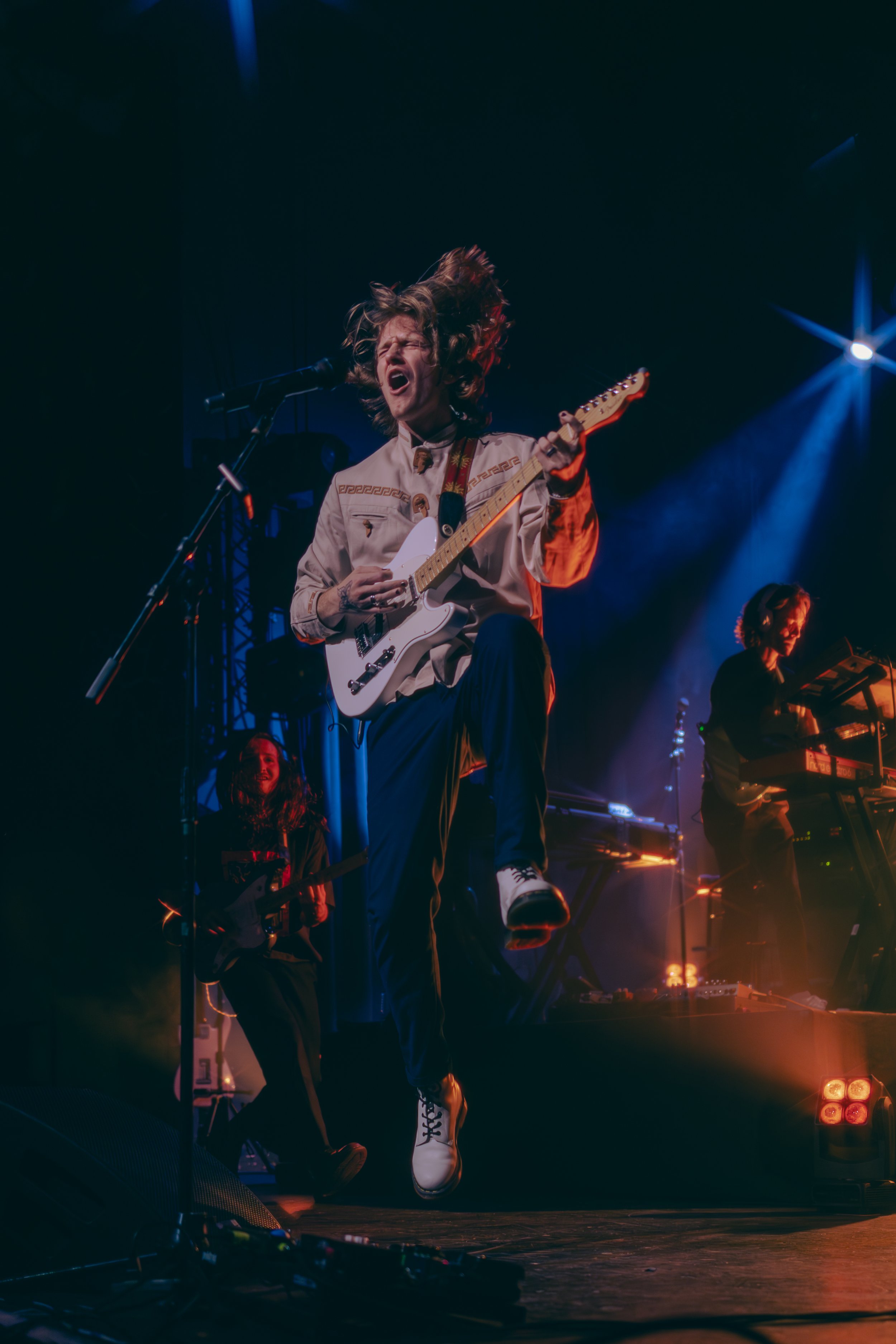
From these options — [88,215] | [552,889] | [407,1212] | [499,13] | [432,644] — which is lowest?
[407,1212]

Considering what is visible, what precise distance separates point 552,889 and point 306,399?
362 centimetres

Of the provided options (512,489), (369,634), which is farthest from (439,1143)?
(512,489)

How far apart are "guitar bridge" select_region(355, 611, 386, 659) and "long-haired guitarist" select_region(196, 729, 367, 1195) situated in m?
1.63

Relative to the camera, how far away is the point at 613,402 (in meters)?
2.61

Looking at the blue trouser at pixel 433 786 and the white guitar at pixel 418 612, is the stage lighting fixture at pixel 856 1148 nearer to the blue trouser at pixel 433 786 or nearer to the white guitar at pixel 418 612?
the blue trouser at pixel 433 786

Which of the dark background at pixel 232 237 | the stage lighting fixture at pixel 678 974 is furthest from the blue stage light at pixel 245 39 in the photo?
the stage lighting fixture at pixel 678 974

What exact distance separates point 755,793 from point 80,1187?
122 inches

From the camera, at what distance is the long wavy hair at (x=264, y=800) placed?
4.43 meters

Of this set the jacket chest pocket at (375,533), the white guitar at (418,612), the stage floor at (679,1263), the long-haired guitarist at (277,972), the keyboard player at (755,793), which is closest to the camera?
the stage floor at (679,1263)

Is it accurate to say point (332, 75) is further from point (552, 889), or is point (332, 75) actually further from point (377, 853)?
point (552, 889)

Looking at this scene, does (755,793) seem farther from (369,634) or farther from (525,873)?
(525,873)

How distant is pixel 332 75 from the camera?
4.87 m

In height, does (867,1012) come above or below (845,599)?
below

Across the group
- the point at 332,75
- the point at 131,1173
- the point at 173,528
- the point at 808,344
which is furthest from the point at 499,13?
the point at 131,1173
